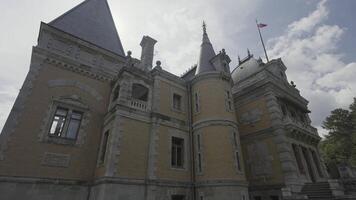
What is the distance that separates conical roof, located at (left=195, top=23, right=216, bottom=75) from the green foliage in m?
24.6

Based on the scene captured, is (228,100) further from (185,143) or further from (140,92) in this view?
(140,92)

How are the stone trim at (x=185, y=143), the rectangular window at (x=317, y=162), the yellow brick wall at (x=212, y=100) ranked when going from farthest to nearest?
the rectangular window at (x=317, y=162), the yellow brick wall at (x=212, y=100), the stone trim at (x=185, y=143)

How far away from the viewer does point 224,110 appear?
593 inches

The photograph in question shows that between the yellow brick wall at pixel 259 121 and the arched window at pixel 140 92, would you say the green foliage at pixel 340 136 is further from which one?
the arched window at pixel 140 92

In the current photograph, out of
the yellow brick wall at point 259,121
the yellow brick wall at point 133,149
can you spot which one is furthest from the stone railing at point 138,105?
the yellow brick wall at point 259,121

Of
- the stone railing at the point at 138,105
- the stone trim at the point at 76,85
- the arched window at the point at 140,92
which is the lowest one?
the stone railing at the point at 138,105

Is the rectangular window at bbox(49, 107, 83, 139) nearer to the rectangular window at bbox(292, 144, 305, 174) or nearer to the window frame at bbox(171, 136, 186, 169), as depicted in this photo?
the window frame at bbox(171, 136, 186, 169)

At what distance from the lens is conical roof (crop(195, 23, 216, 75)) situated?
57.5 feet

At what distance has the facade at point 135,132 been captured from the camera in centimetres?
1134

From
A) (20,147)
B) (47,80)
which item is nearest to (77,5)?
(47,80)

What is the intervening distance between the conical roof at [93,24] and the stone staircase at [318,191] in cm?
1888

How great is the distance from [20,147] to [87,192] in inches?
186

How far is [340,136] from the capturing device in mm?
30219

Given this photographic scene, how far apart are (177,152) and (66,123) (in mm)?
8223
